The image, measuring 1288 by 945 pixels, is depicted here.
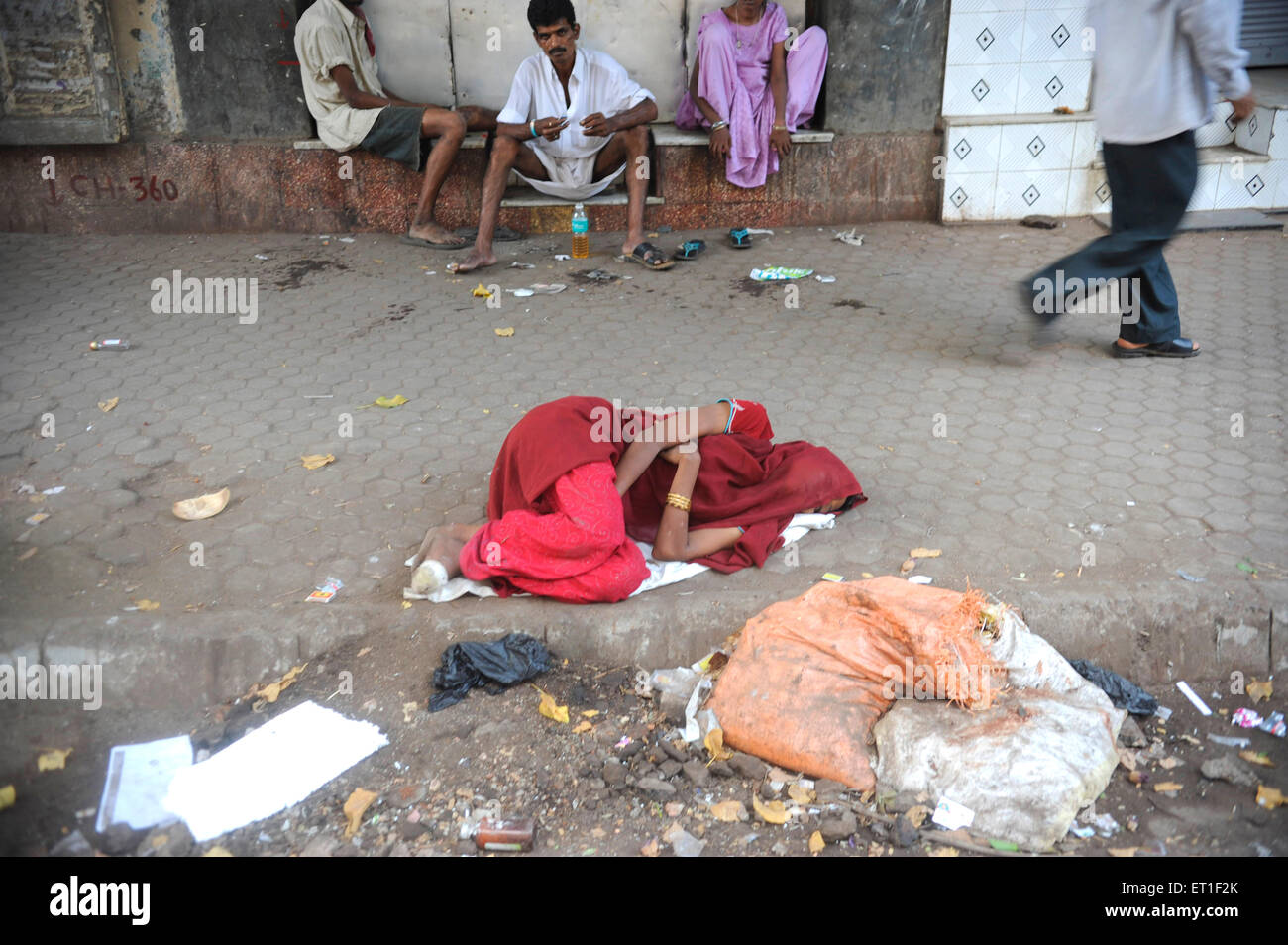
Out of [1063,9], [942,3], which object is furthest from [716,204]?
[1063,9]

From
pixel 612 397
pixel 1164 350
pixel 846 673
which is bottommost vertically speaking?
pixel 846 673

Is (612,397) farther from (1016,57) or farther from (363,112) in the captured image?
(1016,57)

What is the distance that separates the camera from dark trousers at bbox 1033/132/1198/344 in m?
4.54

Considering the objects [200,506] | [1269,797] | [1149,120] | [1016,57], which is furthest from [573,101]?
[1269,797]

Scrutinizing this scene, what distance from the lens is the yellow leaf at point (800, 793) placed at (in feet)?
9.21

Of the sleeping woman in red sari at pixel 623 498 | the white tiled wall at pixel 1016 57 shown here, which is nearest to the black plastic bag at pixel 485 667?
the sleeping woman in red sari at pixel 623 498

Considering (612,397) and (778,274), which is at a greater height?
(778,274)

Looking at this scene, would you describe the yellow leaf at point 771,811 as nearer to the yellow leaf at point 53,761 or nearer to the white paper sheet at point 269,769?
the white paper sheet at point 269,769

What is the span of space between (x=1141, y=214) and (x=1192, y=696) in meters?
2.44

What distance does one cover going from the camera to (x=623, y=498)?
12.1ft

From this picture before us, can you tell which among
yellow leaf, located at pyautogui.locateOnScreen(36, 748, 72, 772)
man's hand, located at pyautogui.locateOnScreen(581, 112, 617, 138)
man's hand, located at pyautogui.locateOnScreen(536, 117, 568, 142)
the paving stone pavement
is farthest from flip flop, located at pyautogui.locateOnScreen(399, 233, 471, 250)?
yellow leaf, located at pyautogui.locateOnScreen(36, 748, 72, 772)

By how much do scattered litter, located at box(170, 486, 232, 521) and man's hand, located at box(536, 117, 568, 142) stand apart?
11.7 ft

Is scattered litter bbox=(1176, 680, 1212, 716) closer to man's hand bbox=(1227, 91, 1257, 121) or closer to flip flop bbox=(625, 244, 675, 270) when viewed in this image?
man's hand bbox=(1227, 91, 1257, 121)

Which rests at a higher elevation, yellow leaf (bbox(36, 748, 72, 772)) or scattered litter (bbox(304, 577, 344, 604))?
scattered litter (bbox(304, 577, 344, 604))
